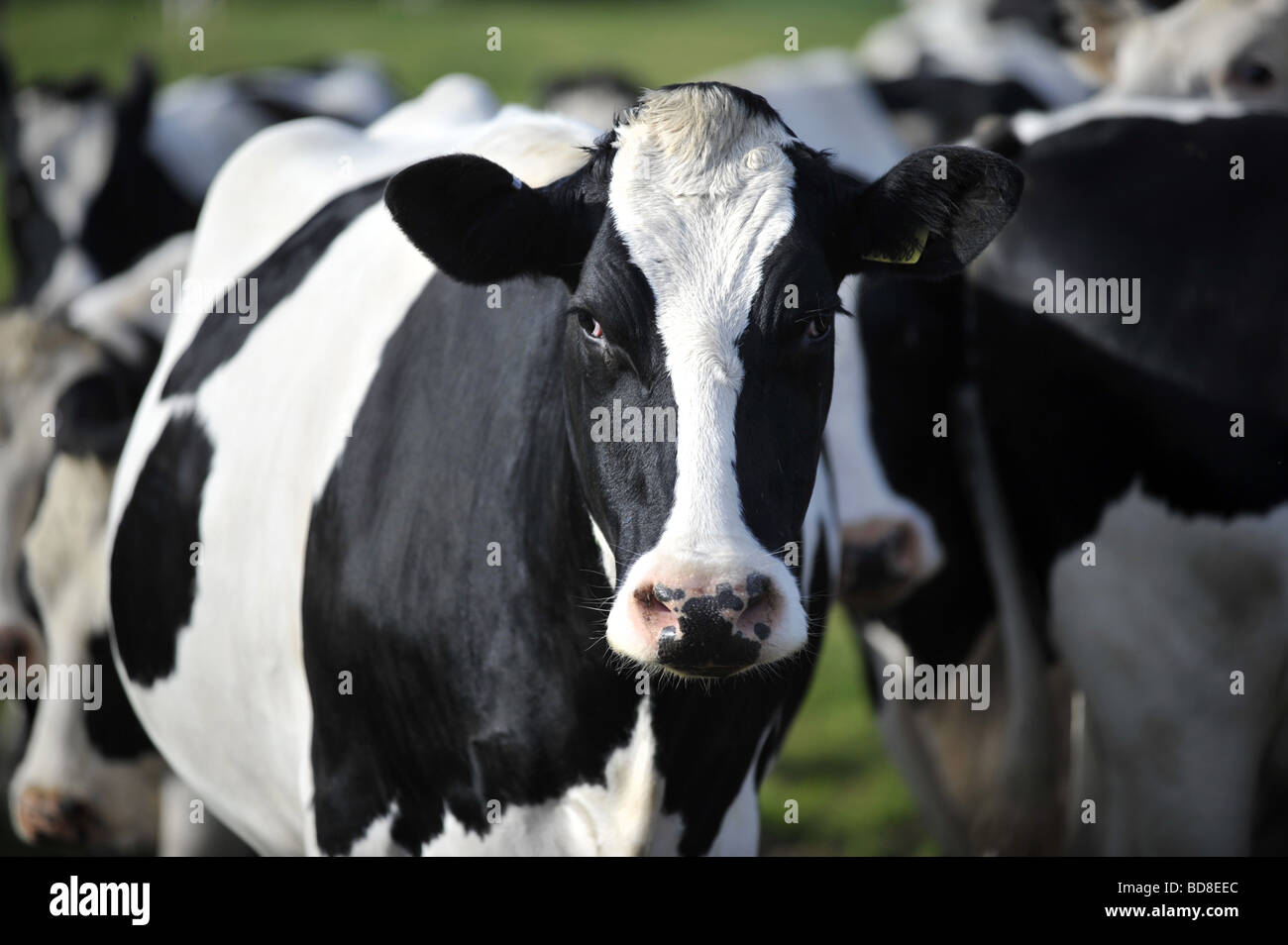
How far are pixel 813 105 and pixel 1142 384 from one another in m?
2.72

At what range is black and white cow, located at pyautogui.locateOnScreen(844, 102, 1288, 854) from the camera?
3.44 meters

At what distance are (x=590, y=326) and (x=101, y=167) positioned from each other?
577cm

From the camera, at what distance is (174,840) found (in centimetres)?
412

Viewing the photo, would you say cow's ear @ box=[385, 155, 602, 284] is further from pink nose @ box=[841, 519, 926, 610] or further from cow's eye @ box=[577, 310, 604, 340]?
pink nose @ box=[841, 519, 926, 610]

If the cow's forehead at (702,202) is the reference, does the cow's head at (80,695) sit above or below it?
below

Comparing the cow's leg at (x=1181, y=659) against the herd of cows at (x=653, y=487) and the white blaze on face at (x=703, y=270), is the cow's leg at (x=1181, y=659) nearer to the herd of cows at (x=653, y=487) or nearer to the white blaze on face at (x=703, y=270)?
the herd of cows at (x=653, y=487)

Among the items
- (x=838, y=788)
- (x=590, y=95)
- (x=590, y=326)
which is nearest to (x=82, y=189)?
(x=590, y=95)

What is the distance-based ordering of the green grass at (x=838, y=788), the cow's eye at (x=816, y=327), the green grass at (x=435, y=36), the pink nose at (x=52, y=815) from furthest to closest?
the green grass at (x=435, y=36)
the green grass at (x=838, y=788)
the pink nose at (x=52, y=815)
the cow's eye at (x=816, y=327)

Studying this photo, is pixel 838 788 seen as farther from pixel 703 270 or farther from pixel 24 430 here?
pixel 703 270

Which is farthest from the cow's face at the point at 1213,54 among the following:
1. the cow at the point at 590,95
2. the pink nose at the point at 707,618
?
the pink nose at the point at 707,618

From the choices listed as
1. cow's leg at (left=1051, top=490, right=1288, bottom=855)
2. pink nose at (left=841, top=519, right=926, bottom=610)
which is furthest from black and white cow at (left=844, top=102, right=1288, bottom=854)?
pink nose at (left=841, top=519, right=926, bottom=610)

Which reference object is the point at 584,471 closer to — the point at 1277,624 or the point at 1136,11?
the point at 1277,624

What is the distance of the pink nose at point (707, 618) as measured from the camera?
215 cm

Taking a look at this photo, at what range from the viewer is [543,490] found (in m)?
2.70
